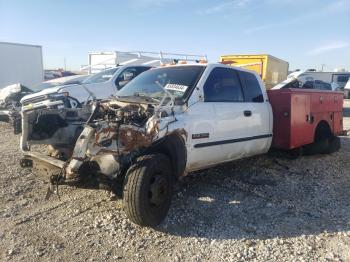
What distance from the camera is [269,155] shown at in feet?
24.1

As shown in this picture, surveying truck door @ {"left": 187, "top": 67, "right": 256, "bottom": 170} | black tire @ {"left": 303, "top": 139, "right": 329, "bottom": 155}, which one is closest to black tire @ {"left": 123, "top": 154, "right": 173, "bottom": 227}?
truck door @ {"left": 187, "top": 67, "right": 256, "bottom": 170}

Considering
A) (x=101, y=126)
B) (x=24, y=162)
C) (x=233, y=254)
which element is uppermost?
(x=101, y=126)

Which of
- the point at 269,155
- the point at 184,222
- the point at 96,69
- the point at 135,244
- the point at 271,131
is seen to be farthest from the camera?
the point at 96,69

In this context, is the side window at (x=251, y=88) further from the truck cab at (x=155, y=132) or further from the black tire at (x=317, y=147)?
the black tire at (x=317, y=147)

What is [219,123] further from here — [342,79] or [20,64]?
[342,79]

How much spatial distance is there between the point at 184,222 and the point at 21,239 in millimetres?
1708

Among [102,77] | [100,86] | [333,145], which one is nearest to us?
[333,145]

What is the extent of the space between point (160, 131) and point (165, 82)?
120cm

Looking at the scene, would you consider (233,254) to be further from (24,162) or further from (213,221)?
(24,162)

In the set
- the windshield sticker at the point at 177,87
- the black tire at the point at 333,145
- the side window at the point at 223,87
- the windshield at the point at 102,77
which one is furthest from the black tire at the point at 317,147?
the windshield at the point at 102,77

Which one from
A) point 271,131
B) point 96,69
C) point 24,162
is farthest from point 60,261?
point 96,69

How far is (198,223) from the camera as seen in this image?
4.23 metres

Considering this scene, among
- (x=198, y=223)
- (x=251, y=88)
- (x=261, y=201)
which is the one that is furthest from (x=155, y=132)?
(x=251, y=88)

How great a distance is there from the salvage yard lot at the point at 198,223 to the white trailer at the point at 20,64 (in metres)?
12.8
